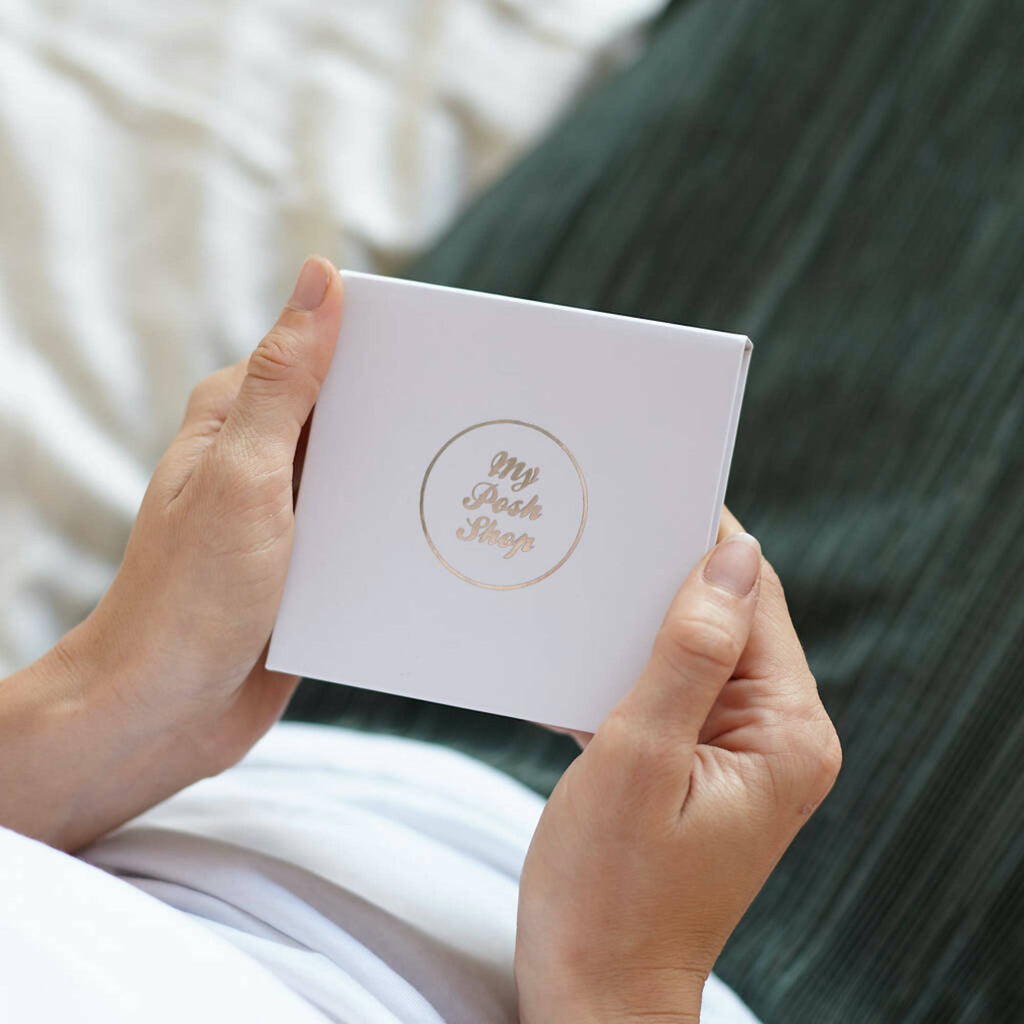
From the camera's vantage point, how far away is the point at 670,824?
1.77ft

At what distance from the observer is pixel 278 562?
62 cm

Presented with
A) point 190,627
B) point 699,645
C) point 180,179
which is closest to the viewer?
point 699,645

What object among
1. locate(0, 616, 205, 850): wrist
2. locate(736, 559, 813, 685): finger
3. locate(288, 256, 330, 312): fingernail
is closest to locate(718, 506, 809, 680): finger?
locate(736, 559, 813, 685): finger

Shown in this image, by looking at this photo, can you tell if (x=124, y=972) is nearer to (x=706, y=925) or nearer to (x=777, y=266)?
(x=706, y=925)

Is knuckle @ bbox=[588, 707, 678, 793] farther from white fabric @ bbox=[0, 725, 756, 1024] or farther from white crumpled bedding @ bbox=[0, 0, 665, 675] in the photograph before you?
white crumpled bedding @ bbox=[0, 0, 665, 675]

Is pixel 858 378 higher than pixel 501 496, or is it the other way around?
pixel 858 378

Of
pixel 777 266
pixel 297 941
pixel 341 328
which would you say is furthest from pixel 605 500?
pixel 777 266

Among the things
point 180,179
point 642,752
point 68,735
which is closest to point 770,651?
point 642,752

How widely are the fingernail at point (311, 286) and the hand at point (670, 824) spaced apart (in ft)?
0.87

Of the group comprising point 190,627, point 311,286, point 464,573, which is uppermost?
point 311,286

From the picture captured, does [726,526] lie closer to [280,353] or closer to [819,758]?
[819,758]

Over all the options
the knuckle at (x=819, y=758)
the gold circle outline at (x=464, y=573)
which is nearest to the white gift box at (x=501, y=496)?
the gold circle outline at (x=464, y=573)

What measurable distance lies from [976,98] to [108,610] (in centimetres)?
80

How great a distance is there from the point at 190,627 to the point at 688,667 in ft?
0.99
